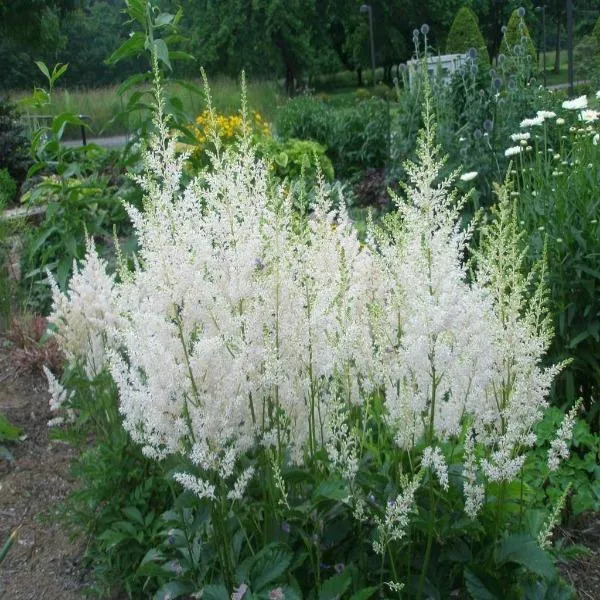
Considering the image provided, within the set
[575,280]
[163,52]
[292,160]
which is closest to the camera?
[575,280]

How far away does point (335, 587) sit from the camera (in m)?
2.10

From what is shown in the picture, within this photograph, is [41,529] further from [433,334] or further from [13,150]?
[13,150]

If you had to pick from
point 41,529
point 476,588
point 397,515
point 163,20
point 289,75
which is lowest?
point 41,529

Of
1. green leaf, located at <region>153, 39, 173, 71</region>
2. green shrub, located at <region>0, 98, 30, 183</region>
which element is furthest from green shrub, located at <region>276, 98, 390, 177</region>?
green leaf, located at <region>153, 39, 173, 71</region>

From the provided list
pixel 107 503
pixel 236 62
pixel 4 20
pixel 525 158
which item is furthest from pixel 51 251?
pixel 236 62

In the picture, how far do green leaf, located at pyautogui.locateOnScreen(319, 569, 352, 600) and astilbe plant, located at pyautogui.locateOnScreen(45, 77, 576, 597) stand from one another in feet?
0.27

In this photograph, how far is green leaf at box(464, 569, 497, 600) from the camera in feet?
6.96

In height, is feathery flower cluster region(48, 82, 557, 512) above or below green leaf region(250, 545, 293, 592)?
above

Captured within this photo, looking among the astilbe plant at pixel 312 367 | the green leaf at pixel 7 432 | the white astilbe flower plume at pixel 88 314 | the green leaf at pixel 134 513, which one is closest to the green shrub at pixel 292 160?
the green leaf at pixel 7 432

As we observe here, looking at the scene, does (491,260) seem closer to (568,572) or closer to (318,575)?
(318,575)

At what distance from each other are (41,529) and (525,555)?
2.33 m

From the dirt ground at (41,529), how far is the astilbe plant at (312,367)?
104cm

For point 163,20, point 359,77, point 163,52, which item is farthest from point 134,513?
point 359,77

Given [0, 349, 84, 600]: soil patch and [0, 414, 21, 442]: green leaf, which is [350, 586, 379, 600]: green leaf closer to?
[0, 349, 84, 600]: soil patch
